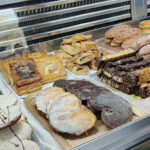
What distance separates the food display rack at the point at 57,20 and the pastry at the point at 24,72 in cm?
47

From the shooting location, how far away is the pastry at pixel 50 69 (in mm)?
2312

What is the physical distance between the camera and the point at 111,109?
5.29 ft

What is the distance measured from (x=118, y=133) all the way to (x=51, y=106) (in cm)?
43

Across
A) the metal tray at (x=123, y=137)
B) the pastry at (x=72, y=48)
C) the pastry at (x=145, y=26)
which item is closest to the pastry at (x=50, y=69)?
the pastry at (x=72, y=48)

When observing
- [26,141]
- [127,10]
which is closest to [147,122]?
[26,141]

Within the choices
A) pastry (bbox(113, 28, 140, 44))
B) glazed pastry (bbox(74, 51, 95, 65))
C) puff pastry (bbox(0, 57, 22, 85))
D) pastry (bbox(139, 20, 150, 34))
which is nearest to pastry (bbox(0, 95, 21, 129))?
puff pastry (bbox(0, 57, 22, 85))

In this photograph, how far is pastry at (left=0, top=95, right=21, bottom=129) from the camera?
4.35 ft

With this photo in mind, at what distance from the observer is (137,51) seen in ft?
7.95

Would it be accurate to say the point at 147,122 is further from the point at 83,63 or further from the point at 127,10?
the point at 127,10

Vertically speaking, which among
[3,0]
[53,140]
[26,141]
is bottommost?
[53,140]

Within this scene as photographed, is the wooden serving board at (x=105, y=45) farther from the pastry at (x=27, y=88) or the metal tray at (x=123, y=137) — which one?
the metal tray at (x=123, y=137)

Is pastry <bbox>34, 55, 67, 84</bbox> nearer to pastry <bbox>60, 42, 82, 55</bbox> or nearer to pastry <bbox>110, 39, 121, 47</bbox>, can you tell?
pastry <bbox>60, 42, 82, 55</bbox>

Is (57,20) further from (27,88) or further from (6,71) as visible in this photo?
(27,88)

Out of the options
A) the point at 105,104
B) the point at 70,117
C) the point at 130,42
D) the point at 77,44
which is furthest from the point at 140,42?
the point at 70,117
